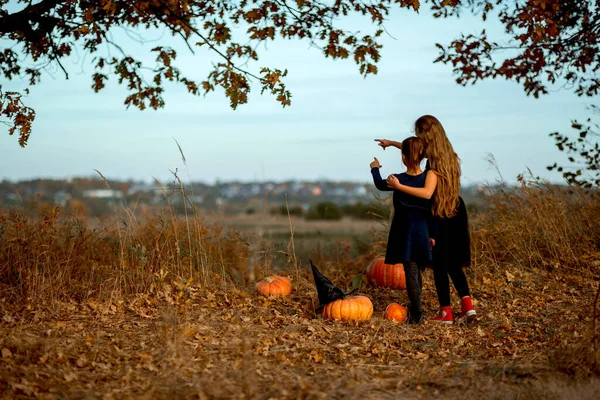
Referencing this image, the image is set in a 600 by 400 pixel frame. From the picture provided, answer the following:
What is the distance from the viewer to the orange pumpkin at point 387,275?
7914mm

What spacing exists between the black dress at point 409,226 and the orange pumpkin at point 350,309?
508mm

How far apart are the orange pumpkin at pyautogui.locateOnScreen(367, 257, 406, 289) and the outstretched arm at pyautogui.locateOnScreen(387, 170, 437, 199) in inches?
82.8

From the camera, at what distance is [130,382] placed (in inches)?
174

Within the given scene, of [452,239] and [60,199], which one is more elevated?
[60,199]

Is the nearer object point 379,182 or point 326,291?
point 379,182

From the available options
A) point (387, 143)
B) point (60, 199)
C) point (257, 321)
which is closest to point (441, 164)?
point (387, 143)

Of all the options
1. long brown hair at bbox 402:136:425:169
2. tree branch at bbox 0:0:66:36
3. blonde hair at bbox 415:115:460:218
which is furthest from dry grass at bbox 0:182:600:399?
tree branch at bbox 0:0:66:36

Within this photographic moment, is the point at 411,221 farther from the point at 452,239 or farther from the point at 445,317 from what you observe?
the point at 445,317

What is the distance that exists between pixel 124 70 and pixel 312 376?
5.45 m

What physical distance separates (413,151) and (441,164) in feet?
0.93

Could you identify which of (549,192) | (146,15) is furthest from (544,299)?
(146,15)

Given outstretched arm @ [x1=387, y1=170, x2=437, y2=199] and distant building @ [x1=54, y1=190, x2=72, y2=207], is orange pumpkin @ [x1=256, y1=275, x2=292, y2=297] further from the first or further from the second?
distant building @ [x1=54, y1=190, x2=72, y2=207]

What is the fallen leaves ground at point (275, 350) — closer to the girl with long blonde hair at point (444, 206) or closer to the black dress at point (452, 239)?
the girl with long blonde hair at point (444, 206)

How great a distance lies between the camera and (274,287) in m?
7.33
